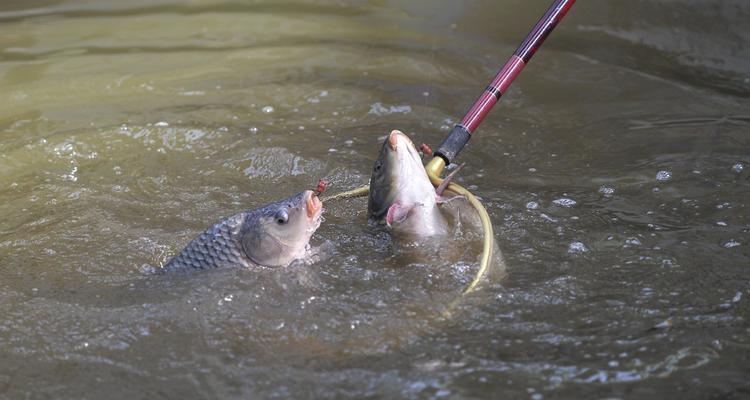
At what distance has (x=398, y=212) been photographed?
10.8 feet

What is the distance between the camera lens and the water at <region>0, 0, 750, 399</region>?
2768mm

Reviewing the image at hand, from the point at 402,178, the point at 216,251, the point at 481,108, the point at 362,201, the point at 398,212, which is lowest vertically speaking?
the point at 362,201

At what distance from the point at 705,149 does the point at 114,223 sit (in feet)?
9.70

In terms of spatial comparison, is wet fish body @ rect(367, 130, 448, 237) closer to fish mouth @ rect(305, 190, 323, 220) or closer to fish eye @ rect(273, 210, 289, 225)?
fish mouth @ rect(305, 190, 323, 220)

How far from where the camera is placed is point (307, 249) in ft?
11.4

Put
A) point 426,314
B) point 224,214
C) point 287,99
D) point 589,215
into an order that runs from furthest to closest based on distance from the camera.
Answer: point 287,99 → point 224,214 → point 589,215 → point 426,314

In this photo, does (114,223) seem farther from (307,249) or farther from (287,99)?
(287,99)

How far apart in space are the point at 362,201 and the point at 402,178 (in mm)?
840

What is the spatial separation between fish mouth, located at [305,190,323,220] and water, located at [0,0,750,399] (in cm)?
20

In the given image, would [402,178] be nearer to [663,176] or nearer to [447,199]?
[447,199]

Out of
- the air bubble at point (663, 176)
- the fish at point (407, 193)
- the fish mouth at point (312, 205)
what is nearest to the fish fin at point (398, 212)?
the fish at point (407, 193)

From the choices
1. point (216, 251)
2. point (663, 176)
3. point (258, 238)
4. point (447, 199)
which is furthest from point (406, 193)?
point (663, 176)

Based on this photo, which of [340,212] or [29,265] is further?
[340,212]

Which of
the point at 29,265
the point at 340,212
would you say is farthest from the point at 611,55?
the point at 29,265
